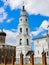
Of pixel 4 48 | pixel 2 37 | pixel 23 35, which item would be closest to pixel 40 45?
pixel 23 35

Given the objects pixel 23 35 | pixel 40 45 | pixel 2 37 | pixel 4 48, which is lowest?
pixel 40 45

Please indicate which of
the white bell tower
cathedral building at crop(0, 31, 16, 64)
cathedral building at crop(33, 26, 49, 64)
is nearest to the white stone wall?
cathedral building at crop(33, 26, 49, 64)

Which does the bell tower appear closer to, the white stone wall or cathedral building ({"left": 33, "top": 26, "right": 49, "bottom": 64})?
cathedral building ({"left": 33, "top": 26, "right": 49, "bottom": 64})

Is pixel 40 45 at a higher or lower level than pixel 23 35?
lower

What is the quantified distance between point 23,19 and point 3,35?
18758mm

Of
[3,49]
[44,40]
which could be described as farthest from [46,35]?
[3,49]

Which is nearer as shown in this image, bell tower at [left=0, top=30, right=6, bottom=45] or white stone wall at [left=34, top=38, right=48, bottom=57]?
white stone wall at [left=34, top=38, right=48, bottom=57]

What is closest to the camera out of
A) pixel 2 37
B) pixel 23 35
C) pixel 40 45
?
pixel 40 45

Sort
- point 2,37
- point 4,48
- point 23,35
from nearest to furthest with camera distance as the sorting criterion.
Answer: point 23,35 < point 4,48 < point 2,37

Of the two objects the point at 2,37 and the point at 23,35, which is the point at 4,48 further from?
the point at 23,35

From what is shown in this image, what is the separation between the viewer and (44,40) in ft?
259

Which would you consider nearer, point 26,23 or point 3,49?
point 26,23

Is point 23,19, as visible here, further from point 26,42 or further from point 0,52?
point 0,52

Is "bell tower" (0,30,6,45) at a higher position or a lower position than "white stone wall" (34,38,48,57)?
higher
